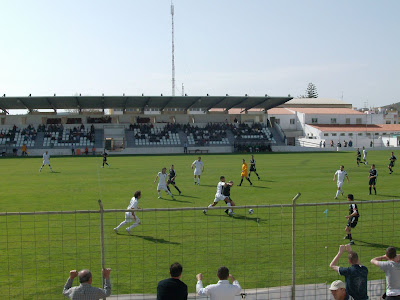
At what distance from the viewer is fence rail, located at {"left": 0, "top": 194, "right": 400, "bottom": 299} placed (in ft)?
27.5

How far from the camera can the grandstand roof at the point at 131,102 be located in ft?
210

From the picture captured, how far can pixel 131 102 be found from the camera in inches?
2645

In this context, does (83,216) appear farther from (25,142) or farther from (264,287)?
(25,142)

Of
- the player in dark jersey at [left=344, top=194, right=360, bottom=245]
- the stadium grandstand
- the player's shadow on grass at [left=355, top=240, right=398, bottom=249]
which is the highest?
the stadium grandstand

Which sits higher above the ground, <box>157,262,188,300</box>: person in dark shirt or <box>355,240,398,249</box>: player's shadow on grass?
<box>157,262,188,300</box>: person in dark shirt

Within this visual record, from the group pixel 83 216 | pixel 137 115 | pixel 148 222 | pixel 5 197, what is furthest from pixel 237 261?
pixel 137 115

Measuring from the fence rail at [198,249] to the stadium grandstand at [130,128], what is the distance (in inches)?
1922

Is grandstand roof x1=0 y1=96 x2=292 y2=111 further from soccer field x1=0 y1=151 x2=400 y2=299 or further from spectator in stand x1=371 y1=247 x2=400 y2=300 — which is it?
spectator in stand x1=371 y1=247 x2=400 y2=300

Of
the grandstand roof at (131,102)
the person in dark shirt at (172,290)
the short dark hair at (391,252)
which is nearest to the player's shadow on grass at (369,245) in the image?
the short dark hair at (391,252)

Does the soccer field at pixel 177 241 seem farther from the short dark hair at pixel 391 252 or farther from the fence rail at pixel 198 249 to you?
the short dark hair at pixel 391 252

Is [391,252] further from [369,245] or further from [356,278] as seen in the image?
[369,245]

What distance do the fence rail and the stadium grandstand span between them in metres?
48.8

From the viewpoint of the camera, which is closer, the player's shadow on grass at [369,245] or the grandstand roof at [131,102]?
the player's shadow on grass at [369,245]

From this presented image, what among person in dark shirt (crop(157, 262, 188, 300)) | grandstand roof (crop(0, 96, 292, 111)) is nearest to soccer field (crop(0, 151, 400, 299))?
person in dark shirt (crop(157, 262, 188, 300))
